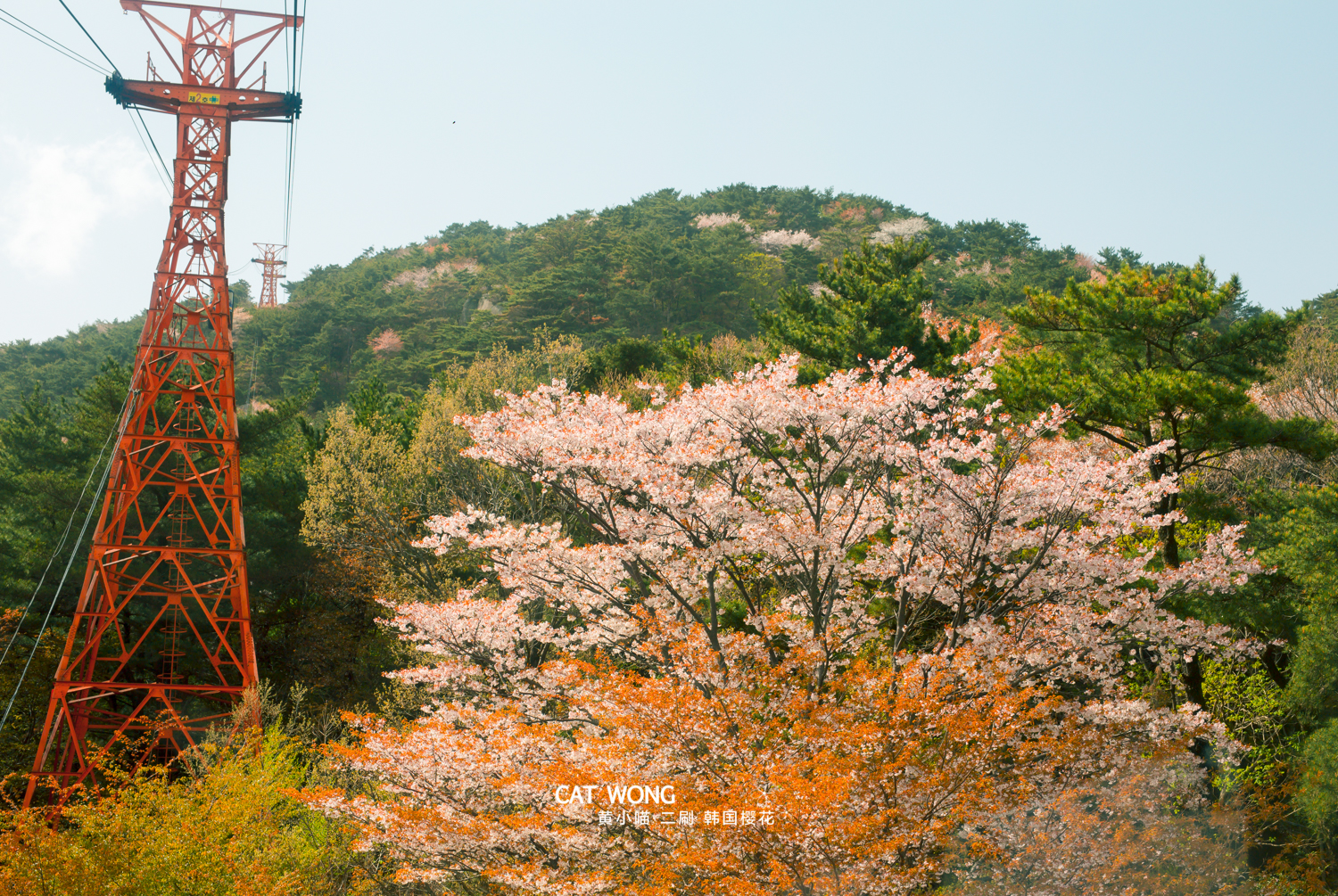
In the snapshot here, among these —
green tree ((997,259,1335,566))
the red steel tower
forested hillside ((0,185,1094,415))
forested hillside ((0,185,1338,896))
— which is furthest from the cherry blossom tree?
forested hillside ((0,185,1094,415))

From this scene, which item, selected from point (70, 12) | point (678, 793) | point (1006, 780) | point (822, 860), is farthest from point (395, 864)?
point (70, 12)

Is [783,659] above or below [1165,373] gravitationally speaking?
below

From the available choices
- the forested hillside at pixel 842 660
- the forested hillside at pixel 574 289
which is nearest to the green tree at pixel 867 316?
the forested hillside at pixel 842 660

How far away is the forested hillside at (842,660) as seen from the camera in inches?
296

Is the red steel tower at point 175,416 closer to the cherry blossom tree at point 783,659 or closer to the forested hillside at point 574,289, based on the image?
the cherry blossom tree at point 783,659

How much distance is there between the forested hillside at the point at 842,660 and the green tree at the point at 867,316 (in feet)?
0.40

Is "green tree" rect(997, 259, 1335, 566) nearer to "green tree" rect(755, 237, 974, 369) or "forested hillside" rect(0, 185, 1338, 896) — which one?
"forested hillside" rect(0, 185, 1338, 896)

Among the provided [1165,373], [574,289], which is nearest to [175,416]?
[1165,373]

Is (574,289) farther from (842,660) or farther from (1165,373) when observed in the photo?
(842,660)

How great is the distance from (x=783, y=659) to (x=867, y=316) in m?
10.1

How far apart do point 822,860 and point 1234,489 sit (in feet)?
47.4

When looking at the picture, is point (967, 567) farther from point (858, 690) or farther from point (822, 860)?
point (822, 860)

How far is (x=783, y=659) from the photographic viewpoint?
9.87 meters

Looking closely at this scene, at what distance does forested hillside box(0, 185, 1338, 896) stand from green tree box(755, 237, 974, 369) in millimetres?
122
